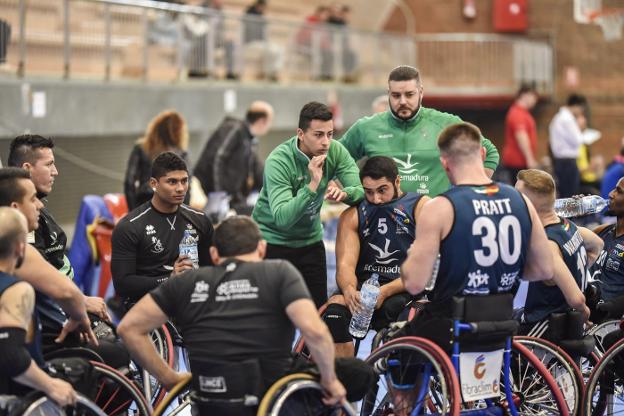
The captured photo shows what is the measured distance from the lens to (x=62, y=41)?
12695 mm

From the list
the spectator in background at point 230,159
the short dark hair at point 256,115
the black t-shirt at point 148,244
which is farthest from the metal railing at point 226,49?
the black t-shirt at point 148,244

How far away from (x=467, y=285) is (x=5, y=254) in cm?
195

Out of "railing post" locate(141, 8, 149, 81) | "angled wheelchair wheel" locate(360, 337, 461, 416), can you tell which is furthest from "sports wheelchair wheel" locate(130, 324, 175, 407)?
"railing post" locate(141, 8, 149, 81)

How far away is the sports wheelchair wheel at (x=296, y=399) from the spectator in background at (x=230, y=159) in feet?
19.2

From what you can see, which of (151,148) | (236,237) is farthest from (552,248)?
(151,148)

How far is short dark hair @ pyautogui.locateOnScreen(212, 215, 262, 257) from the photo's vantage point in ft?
15.6

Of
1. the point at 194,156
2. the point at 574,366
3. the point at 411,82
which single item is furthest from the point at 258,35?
the point at 574,366

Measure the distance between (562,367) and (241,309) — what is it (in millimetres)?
1934

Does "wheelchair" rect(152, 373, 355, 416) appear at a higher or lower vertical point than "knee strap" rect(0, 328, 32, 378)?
lower

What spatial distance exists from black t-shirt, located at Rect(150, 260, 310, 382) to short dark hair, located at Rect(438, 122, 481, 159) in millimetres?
997

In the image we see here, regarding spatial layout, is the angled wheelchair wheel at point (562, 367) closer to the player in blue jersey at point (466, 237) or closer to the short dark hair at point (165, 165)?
the player in blue jersey at point (466, 237)

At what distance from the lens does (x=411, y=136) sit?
6848 mm

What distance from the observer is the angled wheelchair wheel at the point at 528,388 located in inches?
218

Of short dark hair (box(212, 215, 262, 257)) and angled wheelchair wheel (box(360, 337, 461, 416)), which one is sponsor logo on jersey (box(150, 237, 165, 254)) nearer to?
angled wheelchair wheel (box(360, 337, 461, 416))
